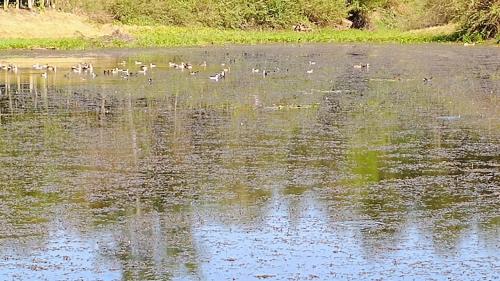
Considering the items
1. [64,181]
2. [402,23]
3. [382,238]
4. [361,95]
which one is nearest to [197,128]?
[64,181]

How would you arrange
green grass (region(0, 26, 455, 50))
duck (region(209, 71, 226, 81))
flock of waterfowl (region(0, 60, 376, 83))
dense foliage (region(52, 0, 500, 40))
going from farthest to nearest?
dense foliage (region(52, 0, 500, 40)), green grass (region(0, 26, 455, 50)), flock of waterfowl (region(0, 60, 376, 83)), duck (region(209, 71, 226, 81))

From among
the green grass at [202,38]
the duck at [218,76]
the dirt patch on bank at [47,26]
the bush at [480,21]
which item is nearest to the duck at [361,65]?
the duck at [218,76]

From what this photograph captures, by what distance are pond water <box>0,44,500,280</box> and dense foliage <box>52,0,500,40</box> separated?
80.0 feet

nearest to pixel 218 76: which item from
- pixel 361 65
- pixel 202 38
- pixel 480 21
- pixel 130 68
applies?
pixel 130 68

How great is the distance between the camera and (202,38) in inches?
1623

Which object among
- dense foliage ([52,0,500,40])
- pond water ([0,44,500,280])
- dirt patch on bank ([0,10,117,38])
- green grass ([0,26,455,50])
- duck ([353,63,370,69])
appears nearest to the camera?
pond water ([0,44,500,280])

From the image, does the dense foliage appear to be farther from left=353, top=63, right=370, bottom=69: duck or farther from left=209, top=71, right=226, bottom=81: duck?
left=209, top=71, right=226, bottom=81: duck

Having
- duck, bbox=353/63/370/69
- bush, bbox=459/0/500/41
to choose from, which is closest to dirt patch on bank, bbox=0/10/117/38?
bush, bbox=459/0/500/41

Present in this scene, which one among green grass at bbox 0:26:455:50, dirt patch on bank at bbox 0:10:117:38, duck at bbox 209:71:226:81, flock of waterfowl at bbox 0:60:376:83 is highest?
duck at bbox 209:71:226:81

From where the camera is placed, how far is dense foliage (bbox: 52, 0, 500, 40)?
4531 cm

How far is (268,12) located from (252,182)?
40881 mm

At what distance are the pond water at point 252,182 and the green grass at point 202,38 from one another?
16.0 metres

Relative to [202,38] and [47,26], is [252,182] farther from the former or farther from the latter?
[47,26]

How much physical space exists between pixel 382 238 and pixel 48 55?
2573cm
